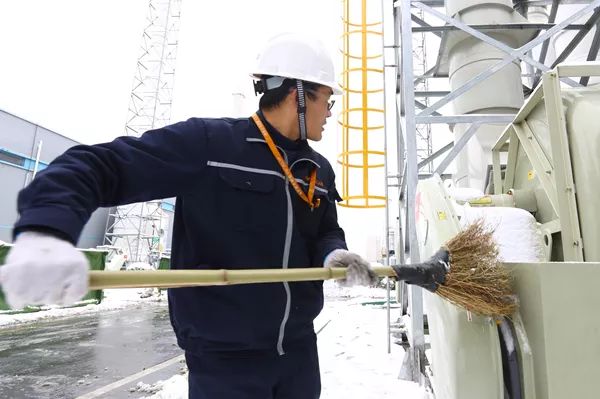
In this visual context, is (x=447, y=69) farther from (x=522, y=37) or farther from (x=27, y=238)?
(x=27, y=238)

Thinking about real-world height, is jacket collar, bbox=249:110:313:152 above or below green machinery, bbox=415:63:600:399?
above

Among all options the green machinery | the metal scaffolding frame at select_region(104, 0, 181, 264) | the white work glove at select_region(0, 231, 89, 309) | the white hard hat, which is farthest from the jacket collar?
the metal scaffolding frame at select_region(104, 0, 181, 264)

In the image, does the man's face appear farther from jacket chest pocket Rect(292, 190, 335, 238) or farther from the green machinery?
the green machinery

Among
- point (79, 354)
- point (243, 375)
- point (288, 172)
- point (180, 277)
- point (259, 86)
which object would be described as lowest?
point (79, 354)

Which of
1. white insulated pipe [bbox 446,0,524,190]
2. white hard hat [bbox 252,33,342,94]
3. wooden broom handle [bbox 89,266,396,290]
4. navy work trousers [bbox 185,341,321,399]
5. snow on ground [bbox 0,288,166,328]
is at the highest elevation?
white insulated pipe [bbox 446,0,524,190]

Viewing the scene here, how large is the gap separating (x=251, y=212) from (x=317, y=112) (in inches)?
22.1

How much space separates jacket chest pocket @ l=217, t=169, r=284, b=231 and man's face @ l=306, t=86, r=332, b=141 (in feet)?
1.09

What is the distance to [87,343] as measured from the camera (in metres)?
6.44

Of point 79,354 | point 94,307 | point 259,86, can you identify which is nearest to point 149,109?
point 94,307

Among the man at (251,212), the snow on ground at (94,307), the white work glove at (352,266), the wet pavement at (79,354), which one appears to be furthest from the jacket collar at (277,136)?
the snow on ground at (94,307)

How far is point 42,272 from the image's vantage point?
876 millimetres

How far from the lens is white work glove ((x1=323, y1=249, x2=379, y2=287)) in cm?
162

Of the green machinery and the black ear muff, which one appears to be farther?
the black ear muff

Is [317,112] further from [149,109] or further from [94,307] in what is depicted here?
[149,109]
